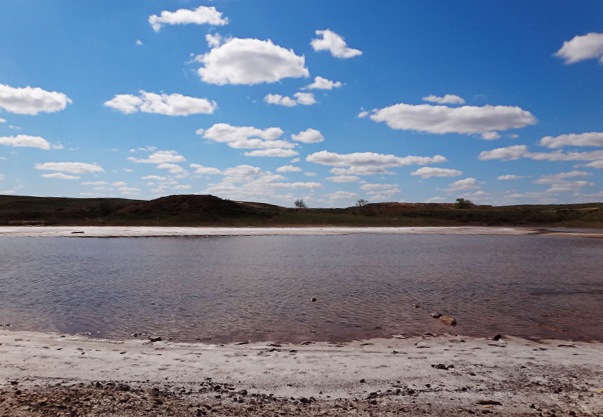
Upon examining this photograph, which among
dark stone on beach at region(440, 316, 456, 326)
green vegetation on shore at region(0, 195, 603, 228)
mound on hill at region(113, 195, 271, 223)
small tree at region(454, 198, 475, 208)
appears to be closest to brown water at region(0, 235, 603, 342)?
dark stone on beach at region(440, 316, 456, 326)

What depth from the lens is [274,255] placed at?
115 ft

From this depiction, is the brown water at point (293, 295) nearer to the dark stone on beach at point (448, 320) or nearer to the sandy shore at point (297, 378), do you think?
the dark stone on beach at point (448, 320)

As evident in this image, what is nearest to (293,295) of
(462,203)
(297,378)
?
(297,378)

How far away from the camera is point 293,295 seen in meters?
18.9

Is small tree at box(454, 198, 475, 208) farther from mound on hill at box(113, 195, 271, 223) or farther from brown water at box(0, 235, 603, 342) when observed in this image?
brown water at box(0, 235, 603, 342)

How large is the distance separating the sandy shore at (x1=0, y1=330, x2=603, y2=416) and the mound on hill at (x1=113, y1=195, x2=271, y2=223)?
66.4 meters

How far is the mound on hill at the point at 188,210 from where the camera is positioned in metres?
77.0

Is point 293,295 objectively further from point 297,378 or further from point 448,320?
point 297,378

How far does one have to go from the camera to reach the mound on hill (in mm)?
77000

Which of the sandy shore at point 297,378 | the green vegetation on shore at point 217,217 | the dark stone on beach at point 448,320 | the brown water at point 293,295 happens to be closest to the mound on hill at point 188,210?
the green vegetation on shore at point 217,217

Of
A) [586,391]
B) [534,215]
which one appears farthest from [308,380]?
[534,215]

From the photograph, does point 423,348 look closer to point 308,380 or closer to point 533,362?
point 533,362

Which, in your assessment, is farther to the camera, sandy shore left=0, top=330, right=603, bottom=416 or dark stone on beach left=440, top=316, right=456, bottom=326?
dark stone on beach left=440, top=316, right=456, bottom=326

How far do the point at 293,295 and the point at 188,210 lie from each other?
6457 centimetres
